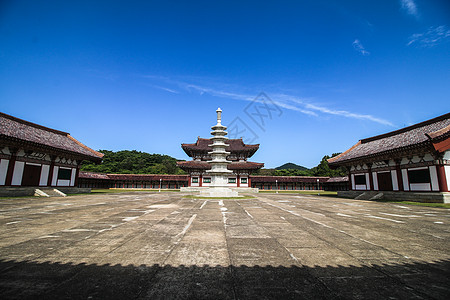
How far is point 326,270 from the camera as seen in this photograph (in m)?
3.73

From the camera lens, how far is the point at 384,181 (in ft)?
77.4

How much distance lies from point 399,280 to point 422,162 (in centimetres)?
2244

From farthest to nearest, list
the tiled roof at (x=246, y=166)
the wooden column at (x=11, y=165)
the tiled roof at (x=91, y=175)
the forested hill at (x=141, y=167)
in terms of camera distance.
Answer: the forested hill at (x=141, y=167) → the tiled roof at (x=91, y=175) → the tiled roof at (x=246, y=166) → the wooden column at (x=11, y=165)

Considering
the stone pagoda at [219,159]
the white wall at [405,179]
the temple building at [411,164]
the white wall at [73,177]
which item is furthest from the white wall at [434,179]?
the white wall at [73,177]

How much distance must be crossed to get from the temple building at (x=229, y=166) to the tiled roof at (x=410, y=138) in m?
14.9

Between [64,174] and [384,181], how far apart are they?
39059mm

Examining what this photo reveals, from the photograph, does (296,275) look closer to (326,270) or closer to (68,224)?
(326,270)

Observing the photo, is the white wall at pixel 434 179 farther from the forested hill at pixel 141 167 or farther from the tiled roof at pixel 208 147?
the forested hill at pixel 141 167

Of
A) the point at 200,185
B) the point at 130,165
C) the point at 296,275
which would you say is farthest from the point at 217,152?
the point at 130,165

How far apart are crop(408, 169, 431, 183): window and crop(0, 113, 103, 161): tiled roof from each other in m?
37.0

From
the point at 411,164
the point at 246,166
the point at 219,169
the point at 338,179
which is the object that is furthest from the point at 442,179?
the point at 338,179

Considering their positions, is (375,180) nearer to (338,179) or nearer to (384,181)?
(384,181)

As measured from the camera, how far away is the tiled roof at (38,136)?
19.7 metres

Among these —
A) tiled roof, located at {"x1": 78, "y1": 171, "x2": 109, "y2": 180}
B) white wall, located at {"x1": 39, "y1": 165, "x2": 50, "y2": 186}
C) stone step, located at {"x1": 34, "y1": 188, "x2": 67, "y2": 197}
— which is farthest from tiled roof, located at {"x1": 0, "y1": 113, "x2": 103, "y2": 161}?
tiled roof, located at {"x1": 78, "y1": 171, "x2": 109, "y2": 180}
